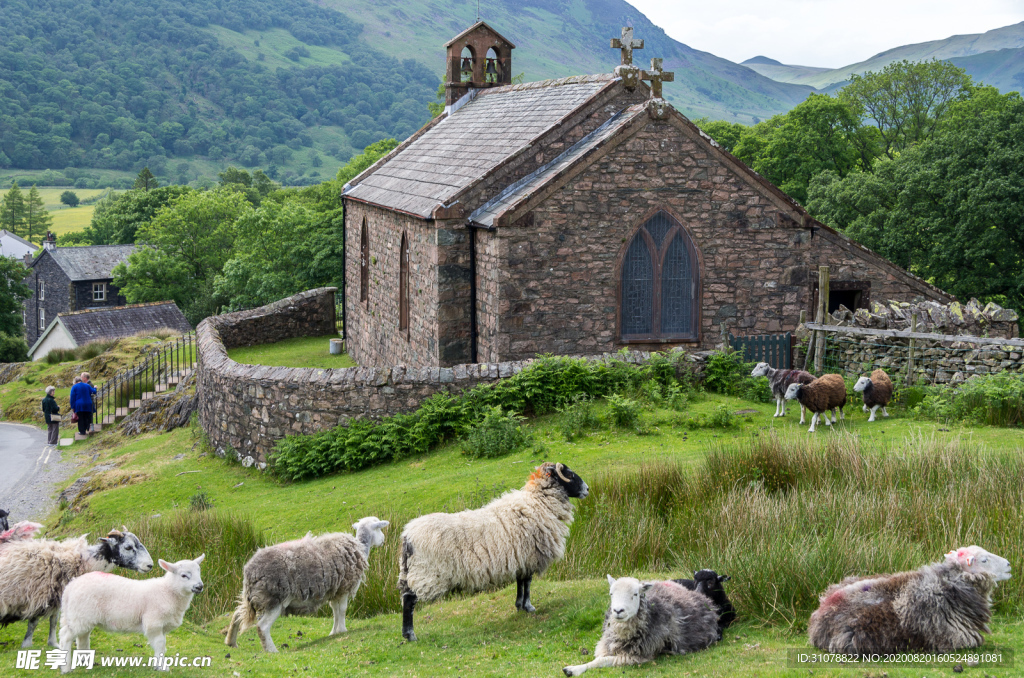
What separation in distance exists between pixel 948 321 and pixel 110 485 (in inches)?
667

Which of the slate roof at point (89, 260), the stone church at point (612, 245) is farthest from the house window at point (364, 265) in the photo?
the slate roof at point (89, 260)

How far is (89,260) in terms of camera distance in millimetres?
82500

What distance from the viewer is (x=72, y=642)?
684 centimetres

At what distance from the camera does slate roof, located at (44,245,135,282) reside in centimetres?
8069

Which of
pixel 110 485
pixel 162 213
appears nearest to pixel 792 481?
pixel 110 485

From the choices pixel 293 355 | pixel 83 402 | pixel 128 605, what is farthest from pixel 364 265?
pixel 128 605

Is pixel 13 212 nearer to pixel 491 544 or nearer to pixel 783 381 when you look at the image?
pixel 783 381

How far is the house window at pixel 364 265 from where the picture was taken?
27.0 meters

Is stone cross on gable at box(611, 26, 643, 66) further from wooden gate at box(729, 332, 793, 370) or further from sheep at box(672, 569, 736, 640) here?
sheep at box(672, 569, 736, 640)

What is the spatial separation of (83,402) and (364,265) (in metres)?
8.89

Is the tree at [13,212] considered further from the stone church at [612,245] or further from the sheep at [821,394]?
the sheep at [821,394]

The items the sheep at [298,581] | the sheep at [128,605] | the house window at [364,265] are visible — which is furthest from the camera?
the house window at [364,265]

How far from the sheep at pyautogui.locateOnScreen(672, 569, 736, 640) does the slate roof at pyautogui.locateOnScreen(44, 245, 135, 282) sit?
8239 centimetres

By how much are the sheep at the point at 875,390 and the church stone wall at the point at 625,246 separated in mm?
5099
